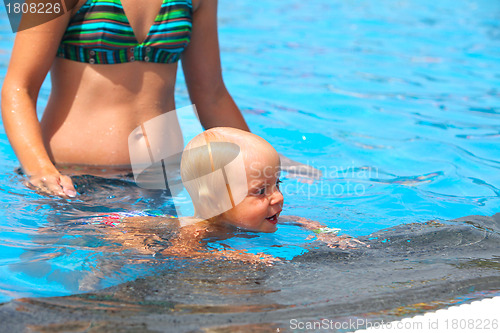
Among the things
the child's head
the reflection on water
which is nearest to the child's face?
the child's head

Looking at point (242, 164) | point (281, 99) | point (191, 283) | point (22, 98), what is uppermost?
point (22, 98)

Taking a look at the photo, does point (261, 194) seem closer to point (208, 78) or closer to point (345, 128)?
point (208, 78)

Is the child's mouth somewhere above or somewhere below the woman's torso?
below

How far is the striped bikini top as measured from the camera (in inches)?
124

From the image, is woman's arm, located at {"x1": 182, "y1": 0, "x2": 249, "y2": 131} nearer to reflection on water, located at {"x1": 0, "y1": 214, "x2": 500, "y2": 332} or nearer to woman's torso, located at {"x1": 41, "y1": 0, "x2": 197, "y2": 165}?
woman's torso, located at {"x1": 41, "y1": 0, "x2": 197, "y2": 165}

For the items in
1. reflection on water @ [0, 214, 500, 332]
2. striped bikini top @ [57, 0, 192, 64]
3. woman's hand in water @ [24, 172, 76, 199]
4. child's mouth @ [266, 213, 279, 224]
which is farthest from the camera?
striped bikini top @ [57, 0, 192, 64]

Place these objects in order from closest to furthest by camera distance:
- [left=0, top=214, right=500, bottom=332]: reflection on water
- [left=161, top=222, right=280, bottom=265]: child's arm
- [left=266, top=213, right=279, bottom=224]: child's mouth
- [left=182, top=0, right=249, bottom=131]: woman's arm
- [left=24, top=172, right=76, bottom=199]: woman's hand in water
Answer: [left=0, top=214, right=500, bottom=332]: reflection on water < [left=161, top=222, right=280, bottom=265]: child's arm < [left=24, top=172, right=76, bottom=199]: woman's hand in water < [left=266, top=213, right=279, bottom=224]: child's mouth < [left=182, top=0, right=249, bottom=131]: woman's arm

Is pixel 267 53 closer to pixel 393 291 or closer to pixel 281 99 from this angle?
pixel 281 99

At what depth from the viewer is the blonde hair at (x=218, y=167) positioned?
2943mm

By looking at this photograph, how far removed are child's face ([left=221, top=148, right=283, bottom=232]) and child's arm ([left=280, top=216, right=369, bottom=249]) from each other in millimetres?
309

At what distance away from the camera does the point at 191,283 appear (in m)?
2.46

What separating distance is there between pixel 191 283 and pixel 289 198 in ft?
5.50

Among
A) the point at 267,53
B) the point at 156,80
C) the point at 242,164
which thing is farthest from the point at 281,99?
the point at 242,164

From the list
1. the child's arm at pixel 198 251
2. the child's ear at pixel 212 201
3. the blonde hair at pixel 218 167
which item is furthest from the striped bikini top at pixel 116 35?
the child's arm at pixel 198 251
